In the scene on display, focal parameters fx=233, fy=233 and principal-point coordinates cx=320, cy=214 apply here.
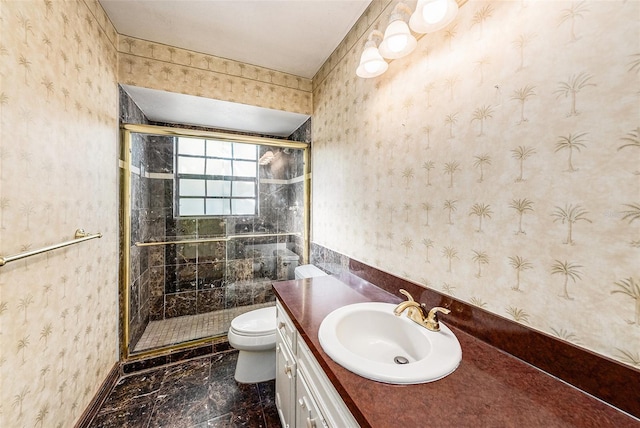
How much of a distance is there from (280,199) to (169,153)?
1.23 metres

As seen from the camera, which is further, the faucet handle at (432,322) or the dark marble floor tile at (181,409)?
the dark marble floor tile at (181,409)

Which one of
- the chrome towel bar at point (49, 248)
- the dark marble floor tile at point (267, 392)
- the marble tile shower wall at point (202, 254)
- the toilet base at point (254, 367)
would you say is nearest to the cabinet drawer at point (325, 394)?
the dark marble floor tile at point (267, 392)

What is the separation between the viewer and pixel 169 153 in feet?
7.86

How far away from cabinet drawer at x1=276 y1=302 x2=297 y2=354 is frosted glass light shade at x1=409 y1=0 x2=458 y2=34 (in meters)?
1.37

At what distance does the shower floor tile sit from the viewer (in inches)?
79.3

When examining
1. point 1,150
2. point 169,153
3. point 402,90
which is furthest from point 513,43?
point 169,153

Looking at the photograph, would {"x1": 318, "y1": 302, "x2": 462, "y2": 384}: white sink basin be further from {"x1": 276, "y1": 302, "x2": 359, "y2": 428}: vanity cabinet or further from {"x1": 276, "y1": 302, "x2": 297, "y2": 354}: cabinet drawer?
{"x1": 276, "y1": 302, "x2": 297, "y2": 354}: cabinet drawer

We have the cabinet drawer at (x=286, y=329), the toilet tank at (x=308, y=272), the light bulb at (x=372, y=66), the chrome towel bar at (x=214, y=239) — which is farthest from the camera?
the chrome towel bar at (x=214, y=239)

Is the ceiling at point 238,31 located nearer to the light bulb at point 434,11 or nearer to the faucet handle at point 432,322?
the light bulb at point 434,11

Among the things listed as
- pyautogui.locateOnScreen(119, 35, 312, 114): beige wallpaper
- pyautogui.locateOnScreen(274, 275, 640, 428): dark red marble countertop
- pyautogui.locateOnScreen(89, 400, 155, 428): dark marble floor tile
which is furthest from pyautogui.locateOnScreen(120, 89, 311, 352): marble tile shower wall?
pyautogui.locateOnScreen(274, 275, 640, 428): dark red marble countertop

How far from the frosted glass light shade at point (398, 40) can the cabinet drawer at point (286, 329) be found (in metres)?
1.34

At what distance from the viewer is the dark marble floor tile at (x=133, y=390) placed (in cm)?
149

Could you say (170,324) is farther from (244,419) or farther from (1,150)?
(1,150)

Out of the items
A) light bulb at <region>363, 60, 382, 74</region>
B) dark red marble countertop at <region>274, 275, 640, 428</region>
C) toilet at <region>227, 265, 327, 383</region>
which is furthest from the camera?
toilet at <region>227, 265, 327, 383</region>
